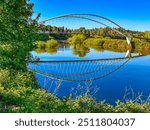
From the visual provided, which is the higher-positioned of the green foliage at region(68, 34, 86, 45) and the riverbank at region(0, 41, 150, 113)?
the green foliage at region(68, 34, 86, 45)

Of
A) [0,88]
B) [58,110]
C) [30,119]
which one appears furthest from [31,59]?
[30,119]

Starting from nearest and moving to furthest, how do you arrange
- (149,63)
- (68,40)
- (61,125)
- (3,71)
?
(61,125) → (3,71) → (149,63) → (68,40)

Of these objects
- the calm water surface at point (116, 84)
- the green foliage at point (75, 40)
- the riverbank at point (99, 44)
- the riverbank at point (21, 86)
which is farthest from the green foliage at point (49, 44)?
the riverbank at point (21, 86)

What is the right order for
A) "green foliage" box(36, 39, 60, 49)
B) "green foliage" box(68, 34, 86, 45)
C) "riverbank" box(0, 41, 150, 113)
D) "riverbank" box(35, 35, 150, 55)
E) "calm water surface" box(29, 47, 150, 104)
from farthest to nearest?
"green foliage" box(68, 34, 86, 45), "riverbank" box(35, 35, 150, 55), "green foliage" box(36, 39, 60, 49), "calm water surface" box(29, 47, 150, 104), "riverbank" box(0, 41, 150, 113)

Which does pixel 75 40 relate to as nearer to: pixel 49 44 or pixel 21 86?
pixel 49 44

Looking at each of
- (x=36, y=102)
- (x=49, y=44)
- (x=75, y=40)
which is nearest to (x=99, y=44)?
(x=75, y=40)

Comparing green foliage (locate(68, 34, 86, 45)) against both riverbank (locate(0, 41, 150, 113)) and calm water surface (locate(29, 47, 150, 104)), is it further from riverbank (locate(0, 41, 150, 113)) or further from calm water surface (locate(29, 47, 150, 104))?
riverbank (locate(0, 41, 150, 113))

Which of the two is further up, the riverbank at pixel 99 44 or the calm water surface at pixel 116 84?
the riverbank at pixel 99 44

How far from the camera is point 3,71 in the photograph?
27.4 ft

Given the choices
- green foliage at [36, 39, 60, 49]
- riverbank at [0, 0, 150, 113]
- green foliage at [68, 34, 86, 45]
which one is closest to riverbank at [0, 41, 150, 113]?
riverbank at [0, 0, 150, 113]

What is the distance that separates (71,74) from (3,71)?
5742mm

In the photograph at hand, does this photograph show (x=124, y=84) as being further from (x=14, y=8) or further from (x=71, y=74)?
(x=14, y=8)

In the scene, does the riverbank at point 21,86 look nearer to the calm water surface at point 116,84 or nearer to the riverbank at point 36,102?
the riverbank at point 36,102

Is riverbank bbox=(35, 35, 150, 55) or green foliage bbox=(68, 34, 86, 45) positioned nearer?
riverbank bbox=(35, 35, 150, 55)
